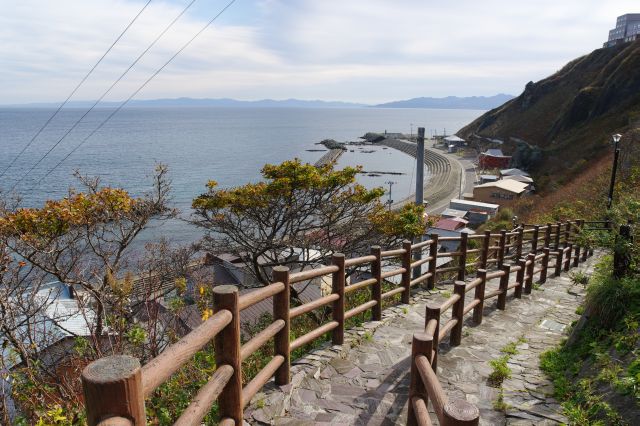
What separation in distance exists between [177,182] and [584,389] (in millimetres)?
50439

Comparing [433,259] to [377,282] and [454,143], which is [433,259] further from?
[454,143]

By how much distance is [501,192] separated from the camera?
37.7 meters

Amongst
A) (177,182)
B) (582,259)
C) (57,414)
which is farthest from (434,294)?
(177,182)

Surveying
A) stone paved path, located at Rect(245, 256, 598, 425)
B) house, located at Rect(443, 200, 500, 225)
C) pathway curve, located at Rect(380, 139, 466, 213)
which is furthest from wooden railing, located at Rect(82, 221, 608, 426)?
pathway curve, located at Rect(380, 139, 466, 213)

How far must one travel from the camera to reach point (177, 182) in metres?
50.2

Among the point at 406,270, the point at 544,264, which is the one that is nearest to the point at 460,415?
the point at 406,270

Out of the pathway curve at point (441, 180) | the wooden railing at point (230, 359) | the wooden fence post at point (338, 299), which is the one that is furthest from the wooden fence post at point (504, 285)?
the pathway curve at point (441, 180)

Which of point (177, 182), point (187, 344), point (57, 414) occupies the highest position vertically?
point (187, 344)

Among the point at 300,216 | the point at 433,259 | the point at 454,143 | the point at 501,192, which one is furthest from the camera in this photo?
the point at 454,143

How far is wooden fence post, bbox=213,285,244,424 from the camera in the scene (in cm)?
276

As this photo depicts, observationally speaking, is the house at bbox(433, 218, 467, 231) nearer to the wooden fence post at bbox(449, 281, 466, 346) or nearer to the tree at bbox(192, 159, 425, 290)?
the tree at bbox(192, 159, 425, 290)

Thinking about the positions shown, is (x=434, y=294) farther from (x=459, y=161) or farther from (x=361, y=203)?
(x=459, y=161)

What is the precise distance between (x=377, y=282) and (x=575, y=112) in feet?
198

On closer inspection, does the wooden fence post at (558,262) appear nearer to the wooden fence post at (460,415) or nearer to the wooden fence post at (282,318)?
the wooden fence post at (282,318)
